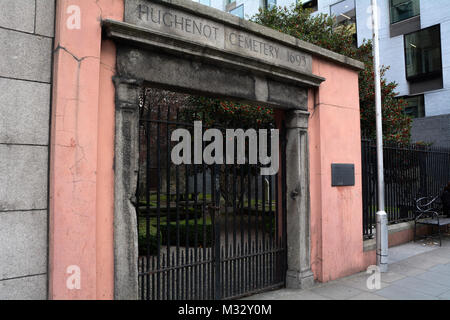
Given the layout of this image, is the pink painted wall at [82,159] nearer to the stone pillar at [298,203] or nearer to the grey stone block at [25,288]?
the grey stone block at [25,288]

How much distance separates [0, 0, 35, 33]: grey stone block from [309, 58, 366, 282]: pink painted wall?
4.23 metres

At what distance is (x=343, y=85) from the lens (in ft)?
19.7

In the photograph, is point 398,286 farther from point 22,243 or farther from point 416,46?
point 416,46

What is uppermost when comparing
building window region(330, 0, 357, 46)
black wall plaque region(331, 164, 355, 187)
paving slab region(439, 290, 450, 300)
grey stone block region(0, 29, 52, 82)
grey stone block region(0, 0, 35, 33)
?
building window region(330, 0, 357, 46)

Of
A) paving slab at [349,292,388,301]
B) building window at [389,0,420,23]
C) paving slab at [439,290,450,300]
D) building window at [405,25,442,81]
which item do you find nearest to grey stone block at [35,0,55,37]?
paving slab at [349,292,388,301]

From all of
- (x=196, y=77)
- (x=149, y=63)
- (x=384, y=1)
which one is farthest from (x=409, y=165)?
(x=384, y=1)

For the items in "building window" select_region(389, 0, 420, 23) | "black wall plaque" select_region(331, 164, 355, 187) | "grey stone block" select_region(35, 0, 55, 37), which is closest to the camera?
"grey stone block" select_region(35, 0, 55, 37)

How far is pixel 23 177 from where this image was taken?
3.07 metres

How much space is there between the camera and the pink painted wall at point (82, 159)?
3.07 m

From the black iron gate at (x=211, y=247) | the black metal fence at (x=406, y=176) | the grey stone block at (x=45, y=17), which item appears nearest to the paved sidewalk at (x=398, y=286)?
the black iron gate at (x=211, y=247)

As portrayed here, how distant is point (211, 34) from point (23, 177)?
112 inches

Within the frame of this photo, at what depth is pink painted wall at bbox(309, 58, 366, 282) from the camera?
5418 mm

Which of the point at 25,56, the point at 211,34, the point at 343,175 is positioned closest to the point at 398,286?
the point at 343,175

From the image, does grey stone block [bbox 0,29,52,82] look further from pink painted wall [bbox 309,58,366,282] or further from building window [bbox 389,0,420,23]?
building window [bbox 389,0,420,23]
